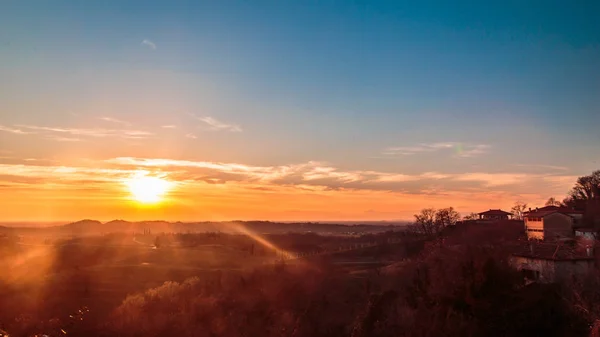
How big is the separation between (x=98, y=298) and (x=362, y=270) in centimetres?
2807

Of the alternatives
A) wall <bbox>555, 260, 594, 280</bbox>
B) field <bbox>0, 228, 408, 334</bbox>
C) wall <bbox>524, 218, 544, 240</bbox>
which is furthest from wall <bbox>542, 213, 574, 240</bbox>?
field <bbox>0, 228, 408, 334</bbox>

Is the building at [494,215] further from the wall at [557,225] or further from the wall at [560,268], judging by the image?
the wall at [560,268]

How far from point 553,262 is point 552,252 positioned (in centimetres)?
187

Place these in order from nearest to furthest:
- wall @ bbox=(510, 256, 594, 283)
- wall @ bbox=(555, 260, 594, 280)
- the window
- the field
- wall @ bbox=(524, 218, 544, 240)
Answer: wall @ bbox=(510, 256, 594, 283) < wall @ bbox=(555, 260, 594, 280) < the window < the field < wall @ bbox=(524, 218, 544, 240)

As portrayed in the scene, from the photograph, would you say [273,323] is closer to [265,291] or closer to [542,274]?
[265,291]

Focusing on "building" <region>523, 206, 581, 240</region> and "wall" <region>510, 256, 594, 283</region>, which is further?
"building" <region>523, 206, 581, 240</region>

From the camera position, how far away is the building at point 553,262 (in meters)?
33.7

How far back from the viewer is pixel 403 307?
32.1 meters

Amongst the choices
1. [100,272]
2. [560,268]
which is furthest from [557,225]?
[100,272]

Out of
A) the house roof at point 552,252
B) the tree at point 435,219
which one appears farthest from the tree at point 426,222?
the house roof at point 552,252

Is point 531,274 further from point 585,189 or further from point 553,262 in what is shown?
point 585,189

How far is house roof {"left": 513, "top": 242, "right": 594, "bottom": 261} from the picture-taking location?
34.4 m

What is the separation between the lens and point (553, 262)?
111 ft

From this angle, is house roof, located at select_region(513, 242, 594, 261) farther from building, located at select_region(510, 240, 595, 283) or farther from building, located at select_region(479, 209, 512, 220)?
building, located at select_region(479, 209, 512, 220)
